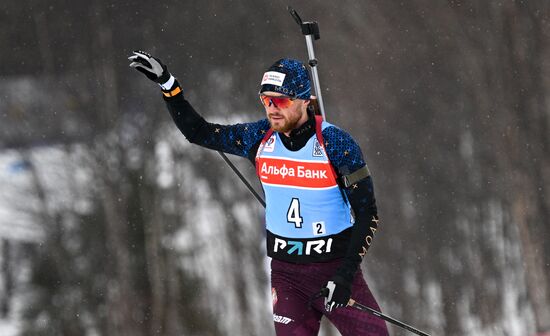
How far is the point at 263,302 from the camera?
639 cm

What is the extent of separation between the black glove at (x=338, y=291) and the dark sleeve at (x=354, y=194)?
0.03 meters

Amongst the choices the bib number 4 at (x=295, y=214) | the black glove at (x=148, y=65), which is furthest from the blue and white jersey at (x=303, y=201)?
the black glove at (x=148, y=65)

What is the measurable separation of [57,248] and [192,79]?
4.45 feet

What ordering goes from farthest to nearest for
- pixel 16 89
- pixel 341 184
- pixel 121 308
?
pixel 121 308, pixel 16 89, pixel 341 184

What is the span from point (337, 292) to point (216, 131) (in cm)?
88

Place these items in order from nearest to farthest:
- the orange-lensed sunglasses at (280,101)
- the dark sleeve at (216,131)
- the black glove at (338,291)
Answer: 1. the black glove at (338,291)
2. the orange-lensed sunglasses at (280,101)
3. the dark sleeve at (216,131)

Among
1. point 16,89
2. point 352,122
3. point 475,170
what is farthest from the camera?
point 475,170

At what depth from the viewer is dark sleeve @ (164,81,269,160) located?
392cm

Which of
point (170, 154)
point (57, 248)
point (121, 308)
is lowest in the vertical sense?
point (121, 308)

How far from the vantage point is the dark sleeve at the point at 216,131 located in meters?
3.92

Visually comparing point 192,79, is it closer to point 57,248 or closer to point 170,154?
point 170,154

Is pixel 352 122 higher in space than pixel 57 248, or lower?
higher

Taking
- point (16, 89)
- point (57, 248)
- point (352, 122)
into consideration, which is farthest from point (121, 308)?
point (352, 122)

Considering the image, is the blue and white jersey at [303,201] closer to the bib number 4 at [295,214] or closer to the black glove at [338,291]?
the bib number 4 at [295,214]
